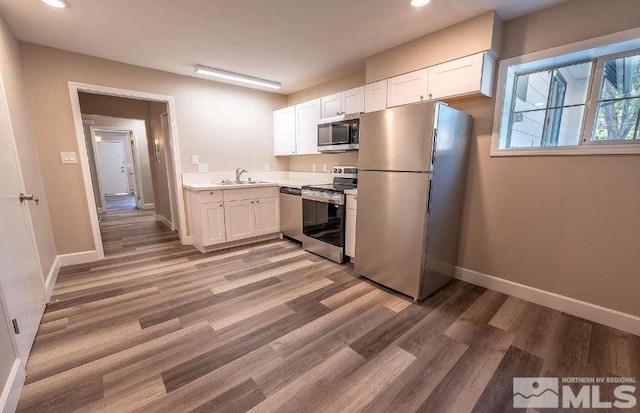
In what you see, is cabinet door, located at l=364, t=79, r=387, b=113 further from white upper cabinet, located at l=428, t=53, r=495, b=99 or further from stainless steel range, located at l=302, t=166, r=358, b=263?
stainless steel range, located at l=302, t=166, r=358, b=263

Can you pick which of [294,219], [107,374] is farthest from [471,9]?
[107,374]

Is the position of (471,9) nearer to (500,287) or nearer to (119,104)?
(500,287)

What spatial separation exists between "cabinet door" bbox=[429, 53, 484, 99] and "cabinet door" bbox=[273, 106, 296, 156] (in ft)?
7.66

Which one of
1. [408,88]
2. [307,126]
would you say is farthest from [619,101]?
[307,126]

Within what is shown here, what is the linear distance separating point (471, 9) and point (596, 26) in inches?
35.3

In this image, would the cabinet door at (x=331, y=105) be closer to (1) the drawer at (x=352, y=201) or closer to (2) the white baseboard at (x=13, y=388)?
(1) the drawer at (x=352, y=201)

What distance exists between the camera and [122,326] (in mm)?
1978

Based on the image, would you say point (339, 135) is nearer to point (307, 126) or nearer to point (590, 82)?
point (307, 126)

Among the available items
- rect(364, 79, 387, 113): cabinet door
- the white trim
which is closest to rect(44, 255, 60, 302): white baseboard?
the white trim

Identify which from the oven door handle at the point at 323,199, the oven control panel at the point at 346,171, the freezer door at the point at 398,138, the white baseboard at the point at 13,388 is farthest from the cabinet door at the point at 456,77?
the white baseboard at the point at 13,388

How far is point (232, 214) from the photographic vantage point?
3.67m

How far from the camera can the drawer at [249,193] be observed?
3.62m

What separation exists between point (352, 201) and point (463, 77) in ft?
5.24

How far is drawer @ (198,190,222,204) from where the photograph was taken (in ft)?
11.2
